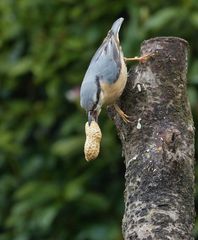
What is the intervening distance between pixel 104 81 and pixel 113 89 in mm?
214

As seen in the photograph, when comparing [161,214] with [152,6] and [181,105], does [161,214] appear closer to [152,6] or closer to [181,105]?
[181,105]

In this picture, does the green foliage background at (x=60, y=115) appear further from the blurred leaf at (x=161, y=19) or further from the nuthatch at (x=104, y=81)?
the nuthatch at (x=104, y=81)

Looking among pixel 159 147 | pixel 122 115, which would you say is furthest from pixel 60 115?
pixel 159 147

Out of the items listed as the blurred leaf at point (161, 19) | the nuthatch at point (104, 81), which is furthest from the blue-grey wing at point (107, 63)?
the blurred leaf at point (161, 19)

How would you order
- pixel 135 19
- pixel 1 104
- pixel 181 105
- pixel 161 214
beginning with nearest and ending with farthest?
pixel 161 214 → pixel 181 105 → pixel 135 19 → pixel 1 104

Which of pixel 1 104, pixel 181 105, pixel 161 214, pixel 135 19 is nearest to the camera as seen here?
pixel 161 214

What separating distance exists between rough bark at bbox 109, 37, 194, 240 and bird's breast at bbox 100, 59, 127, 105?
0.08 ft

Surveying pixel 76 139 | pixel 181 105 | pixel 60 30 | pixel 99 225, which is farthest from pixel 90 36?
pixel 181 105

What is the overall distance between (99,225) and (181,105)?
1.78m

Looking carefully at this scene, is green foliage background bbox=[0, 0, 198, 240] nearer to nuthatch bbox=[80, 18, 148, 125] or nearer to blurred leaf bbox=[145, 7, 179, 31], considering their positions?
blurred leaf bbox=[145, 7, 179, 31]

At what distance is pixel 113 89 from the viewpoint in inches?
121

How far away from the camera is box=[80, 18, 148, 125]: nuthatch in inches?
121

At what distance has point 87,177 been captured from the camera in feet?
15.1

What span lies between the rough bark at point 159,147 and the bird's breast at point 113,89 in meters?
0.02
